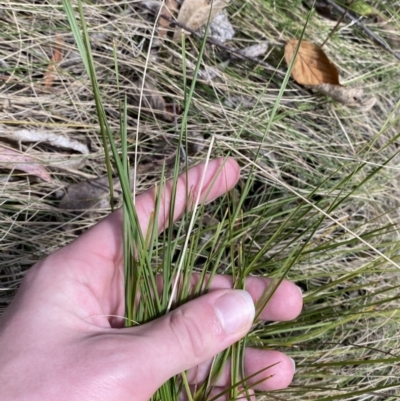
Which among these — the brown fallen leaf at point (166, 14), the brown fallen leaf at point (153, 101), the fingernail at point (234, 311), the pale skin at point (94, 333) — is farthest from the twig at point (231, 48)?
the fingernail at point (234, 311)

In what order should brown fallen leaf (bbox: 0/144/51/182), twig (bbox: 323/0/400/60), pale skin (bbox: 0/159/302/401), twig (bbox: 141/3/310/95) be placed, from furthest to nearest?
twig (bbox: 323/0/400/60) → twig (bbox: 141/3/310/95) → brown fallen leaf (bbox: 0/144/51/182) → pale skin (bbox: 0/159/302/401)

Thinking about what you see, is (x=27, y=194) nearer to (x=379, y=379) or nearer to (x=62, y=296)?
(x=62, y=296)

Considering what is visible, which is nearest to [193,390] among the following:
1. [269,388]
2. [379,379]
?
[269,388]

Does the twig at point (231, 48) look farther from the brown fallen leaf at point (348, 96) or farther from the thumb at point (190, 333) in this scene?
the thumb at point (190, 333)

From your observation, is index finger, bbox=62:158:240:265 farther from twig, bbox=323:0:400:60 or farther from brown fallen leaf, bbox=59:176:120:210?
twig, bbox=323:0:400:60

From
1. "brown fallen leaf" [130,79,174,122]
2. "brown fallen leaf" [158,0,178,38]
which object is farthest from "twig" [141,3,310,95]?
"brown fallen leaf" [130,79,174,122]

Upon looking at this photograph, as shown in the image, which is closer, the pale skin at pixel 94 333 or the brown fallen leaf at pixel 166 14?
the pale skin at pixel 94 333
